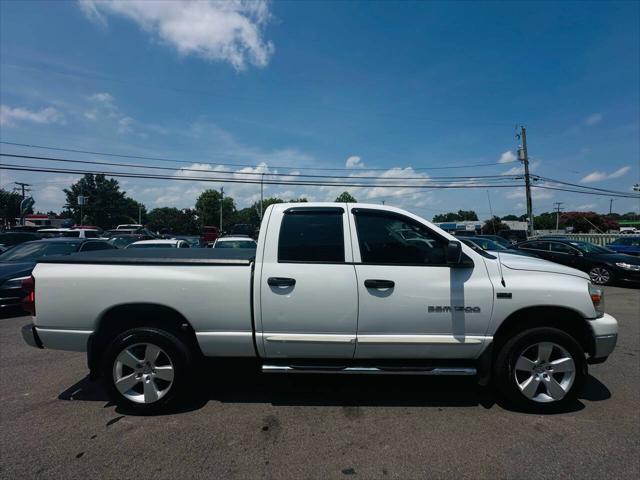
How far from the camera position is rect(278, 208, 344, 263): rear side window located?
11.3ft

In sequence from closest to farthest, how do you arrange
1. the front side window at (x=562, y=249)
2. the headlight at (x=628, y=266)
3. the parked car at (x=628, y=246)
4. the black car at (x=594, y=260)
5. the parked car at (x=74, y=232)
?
the headlight at (x=628, y=266) → the black car at (x=594, y=260) → the front side window at (x=562, y=249) → the parked car at (x=628, y=246) → the parked car at (x=74, y=232)

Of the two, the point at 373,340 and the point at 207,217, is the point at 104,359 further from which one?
the point at 207,217

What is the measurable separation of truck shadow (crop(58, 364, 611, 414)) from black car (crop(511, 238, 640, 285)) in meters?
9.46

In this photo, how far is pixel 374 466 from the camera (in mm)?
2668

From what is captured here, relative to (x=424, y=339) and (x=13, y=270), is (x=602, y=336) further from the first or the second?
(x=13, y=270)

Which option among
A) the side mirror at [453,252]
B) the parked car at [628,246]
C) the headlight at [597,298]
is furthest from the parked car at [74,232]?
the parked car at [628,246]

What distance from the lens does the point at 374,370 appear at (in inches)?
131

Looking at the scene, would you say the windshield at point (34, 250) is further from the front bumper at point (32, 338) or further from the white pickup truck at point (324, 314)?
the white pickup truck at point (324, 314)

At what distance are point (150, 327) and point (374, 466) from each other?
230cm

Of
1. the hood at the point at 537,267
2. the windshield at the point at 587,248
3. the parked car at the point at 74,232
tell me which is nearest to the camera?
the hood at the point at 537,267

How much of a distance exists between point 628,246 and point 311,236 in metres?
17.4

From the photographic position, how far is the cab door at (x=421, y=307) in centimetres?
334

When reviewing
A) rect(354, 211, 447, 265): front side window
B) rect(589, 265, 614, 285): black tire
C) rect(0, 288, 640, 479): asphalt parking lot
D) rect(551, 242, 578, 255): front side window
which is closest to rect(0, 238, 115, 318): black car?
rect(0, 288, 640, 479): asphalt parking lot

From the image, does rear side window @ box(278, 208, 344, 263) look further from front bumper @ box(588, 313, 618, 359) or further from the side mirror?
front bumper @ box(588, 313, 618, 359)
